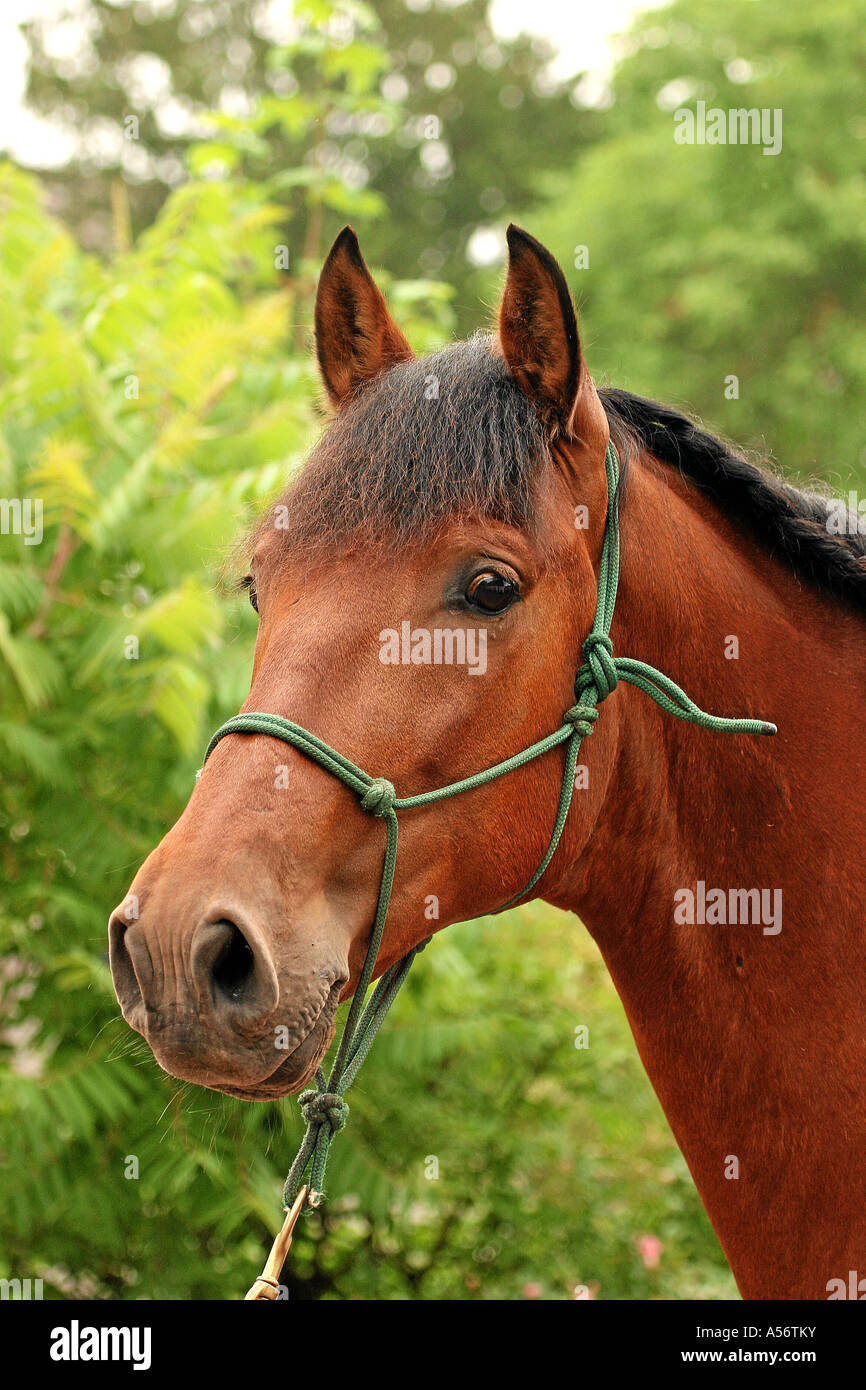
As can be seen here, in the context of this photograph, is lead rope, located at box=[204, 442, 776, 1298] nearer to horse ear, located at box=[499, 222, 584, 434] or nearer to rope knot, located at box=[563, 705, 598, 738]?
rope knot, located at box=[563, 705, 598, 738]

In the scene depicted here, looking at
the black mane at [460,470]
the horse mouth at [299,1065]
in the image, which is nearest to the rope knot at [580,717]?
the black mane at [460,470]

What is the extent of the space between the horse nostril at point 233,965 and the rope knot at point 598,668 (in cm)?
83

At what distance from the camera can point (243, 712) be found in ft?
6.22

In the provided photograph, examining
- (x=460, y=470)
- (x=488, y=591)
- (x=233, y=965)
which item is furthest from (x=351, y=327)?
(x=233, y=965)

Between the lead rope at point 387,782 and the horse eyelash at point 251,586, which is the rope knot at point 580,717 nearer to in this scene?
the lead rope at point 387,782

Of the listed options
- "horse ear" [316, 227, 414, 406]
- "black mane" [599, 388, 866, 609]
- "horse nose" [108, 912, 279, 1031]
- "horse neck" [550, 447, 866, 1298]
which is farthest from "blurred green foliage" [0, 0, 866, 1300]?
"horse nose" [108, 912, 279, 1031]

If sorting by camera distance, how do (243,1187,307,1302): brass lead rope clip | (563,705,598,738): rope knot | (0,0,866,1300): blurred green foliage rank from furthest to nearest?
(0,0,866,1300): blurred green foliage, (563,705,598,738): rope knot, (243,1187,307,1302): brass lead rope clip

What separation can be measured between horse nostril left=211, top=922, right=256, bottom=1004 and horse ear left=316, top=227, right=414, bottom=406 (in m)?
1.27

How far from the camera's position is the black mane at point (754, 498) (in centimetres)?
239

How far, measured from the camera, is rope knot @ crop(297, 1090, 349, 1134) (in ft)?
6.54

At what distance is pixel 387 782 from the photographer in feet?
6.16

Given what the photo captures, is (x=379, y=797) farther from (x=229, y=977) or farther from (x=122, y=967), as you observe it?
(x=122, y=967)

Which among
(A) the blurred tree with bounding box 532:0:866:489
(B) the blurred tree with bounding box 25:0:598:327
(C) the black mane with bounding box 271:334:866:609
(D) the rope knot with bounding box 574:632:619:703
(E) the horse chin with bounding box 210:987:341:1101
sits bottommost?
(E) the horse chin with bounding box 210:987:341:1101
